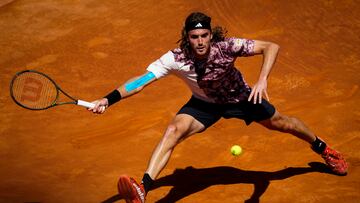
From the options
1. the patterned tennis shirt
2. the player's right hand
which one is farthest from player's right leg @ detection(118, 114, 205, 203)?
the player's right hand

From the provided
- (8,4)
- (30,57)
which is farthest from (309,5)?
(8,4)

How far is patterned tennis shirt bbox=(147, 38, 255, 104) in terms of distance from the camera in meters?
5.49

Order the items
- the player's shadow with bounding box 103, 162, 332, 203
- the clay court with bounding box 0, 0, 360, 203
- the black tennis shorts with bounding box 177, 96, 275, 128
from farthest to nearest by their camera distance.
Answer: the clay court with bounding box 0, 0, 360, 203 < the player's shadow with bounding box 103, 162, 332, 203 < the black tennis shorts with bounding box 177, 96, 275, 128

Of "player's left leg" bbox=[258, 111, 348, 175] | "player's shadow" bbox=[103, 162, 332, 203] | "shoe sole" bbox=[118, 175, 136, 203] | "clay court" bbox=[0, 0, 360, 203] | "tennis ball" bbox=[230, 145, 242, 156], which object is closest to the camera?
"shoe sole" bbox=[118, 175, 136, 203]

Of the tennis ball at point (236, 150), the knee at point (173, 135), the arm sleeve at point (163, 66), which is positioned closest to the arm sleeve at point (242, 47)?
the arm sleeve at point (163, 66)

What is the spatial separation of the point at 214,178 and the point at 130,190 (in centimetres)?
172

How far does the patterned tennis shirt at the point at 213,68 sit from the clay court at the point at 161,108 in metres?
1.18

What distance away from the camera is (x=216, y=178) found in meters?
6.46

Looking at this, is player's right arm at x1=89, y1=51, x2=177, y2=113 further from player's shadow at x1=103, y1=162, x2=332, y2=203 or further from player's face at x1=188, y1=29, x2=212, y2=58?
player's shadow at x1=103, y1=162, x2=332, y2=203

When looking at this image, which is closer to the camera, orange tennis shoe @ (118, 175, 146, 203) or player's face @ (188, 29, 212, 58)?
orange tennis shoe @ (118, 175, 146, 203)

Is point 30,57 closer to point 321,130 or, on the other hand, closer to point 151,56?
point 151,56

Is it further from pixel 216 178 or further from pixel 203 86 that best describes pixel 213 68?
pixel 216 178

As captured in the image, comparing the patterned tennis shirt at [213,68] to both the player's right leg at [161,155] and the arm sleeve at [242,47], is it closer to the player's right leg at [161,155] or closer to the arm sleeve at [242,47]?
the arm sleeve at [242,47]

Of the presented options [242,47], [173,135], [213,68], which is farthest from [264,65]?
[173,135]
